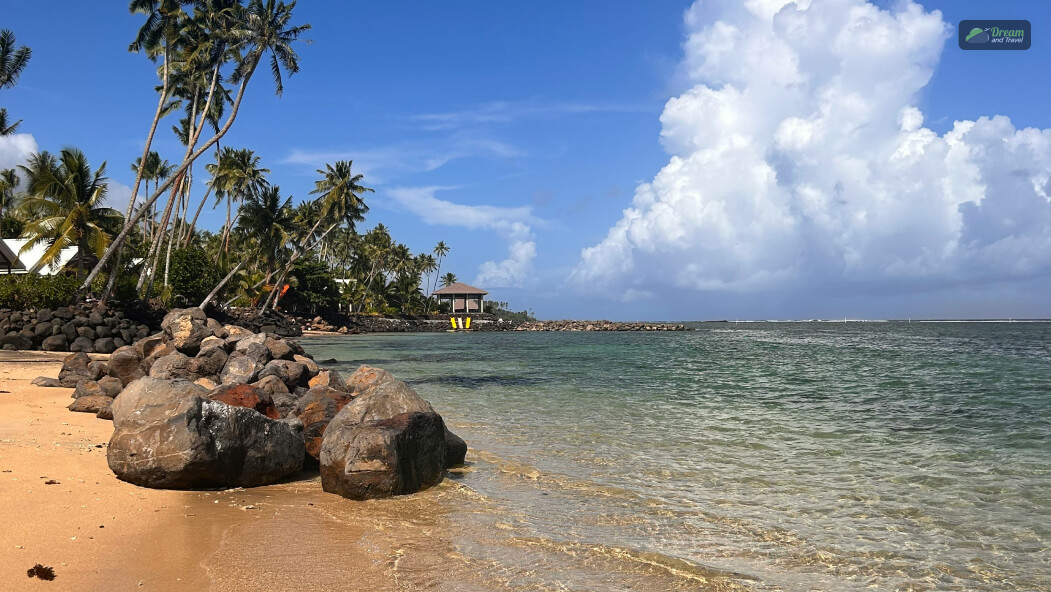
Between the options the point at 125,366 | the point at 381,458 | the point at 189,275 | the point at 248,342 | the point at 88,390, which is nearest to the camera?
the point at 381,458

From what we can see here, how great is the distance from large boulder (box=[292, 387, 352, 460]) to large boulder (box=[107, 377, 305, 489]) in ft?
1.99

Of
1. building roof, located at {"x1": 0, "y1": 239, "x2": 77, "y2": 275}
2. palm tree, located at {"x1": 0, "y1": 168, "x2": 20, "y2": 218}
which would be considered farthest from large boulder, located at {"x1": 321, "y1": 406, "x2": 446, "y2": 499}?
palm tree, located at {"x1": 0, "y1": 168, "x2": 20, "y2": 218}

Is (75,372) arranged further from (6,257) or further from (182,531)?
(6,257)

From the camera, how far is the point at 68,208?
101 ft

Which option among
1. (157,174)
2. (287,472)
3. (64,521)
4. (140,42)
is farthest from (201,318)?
(157,174)

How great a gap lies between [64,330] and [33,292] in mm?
3134

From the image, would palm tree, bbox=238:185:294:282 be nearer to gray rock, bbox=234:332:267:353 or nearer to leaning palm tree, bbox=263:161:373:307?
leaning palm tree, bbox=263:161:373:307

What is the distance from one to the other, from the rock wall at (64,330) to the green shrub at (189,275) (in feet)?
44.8

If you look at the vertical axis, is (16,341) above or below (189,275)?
below

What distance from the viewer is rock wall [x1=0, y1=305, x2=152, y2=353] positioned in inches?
1018

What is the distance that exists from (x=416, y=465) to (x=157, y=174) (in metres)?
58.7

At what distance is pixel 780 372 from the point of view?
2584cm

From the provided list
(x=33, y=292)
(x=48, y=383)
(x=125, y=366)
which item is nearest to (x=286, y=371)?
(x=125, y=366)

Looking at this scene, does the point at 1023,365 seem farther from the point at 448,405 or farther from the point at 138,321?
the point at 138,321
